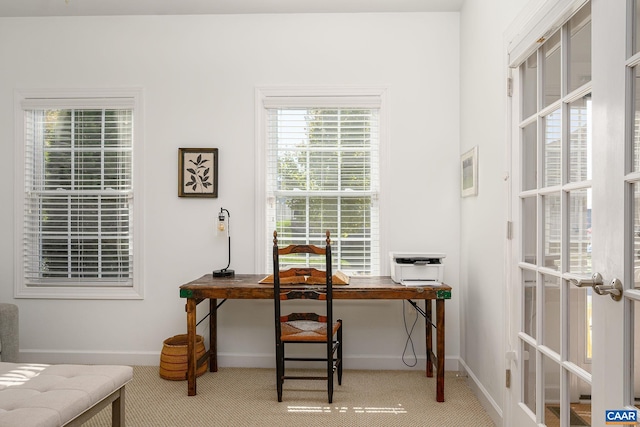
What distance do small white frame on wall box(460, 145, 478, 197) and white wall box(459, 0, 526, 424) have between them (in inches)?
2.1

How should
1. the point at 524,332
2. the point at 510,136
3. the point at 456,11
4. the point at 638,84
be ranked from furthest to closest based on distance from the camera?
the point at 456,11
the point at 510,136
the point at 524,332
the point at 638,84

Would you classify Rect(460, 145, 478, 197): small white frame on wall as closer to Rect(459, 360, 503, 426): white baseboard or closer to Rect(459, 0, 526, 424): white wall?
Rect(459, 0, 526, 424): white wall

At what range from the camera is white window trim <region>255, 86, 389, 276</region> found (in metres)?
3.85

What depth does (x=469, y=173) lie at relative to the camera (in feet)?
11.4

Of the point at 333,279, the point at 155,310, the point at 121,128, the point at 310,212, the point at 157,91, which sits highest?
the point at 157,91

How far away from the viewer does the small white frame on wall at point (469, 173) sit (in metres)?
3.27

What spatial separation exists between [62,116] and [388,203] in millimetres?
2879

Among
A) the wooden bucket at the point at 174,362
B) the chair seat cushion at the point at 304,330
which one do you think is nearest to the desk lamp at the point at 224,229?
the wooden bucket at the point at 174,362

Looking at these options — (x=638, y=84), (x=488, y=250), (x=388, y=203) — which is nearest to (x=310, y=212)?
(x=388, y=203)

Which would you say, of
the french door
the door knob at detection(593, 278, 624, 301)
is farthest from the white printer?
the door knob at detection(593, 278, 624, 301)

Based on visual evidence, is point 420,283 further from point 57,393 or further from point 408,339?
point 57,393

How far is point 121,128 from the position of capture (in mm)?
3963

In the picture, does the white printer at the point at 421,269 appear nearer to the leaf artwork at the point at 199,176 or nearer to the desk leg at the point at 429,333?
the desk leg at the point at 429,333

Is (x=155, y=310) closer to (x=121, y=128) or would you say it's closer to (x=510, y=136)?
(x=121, y=128)
